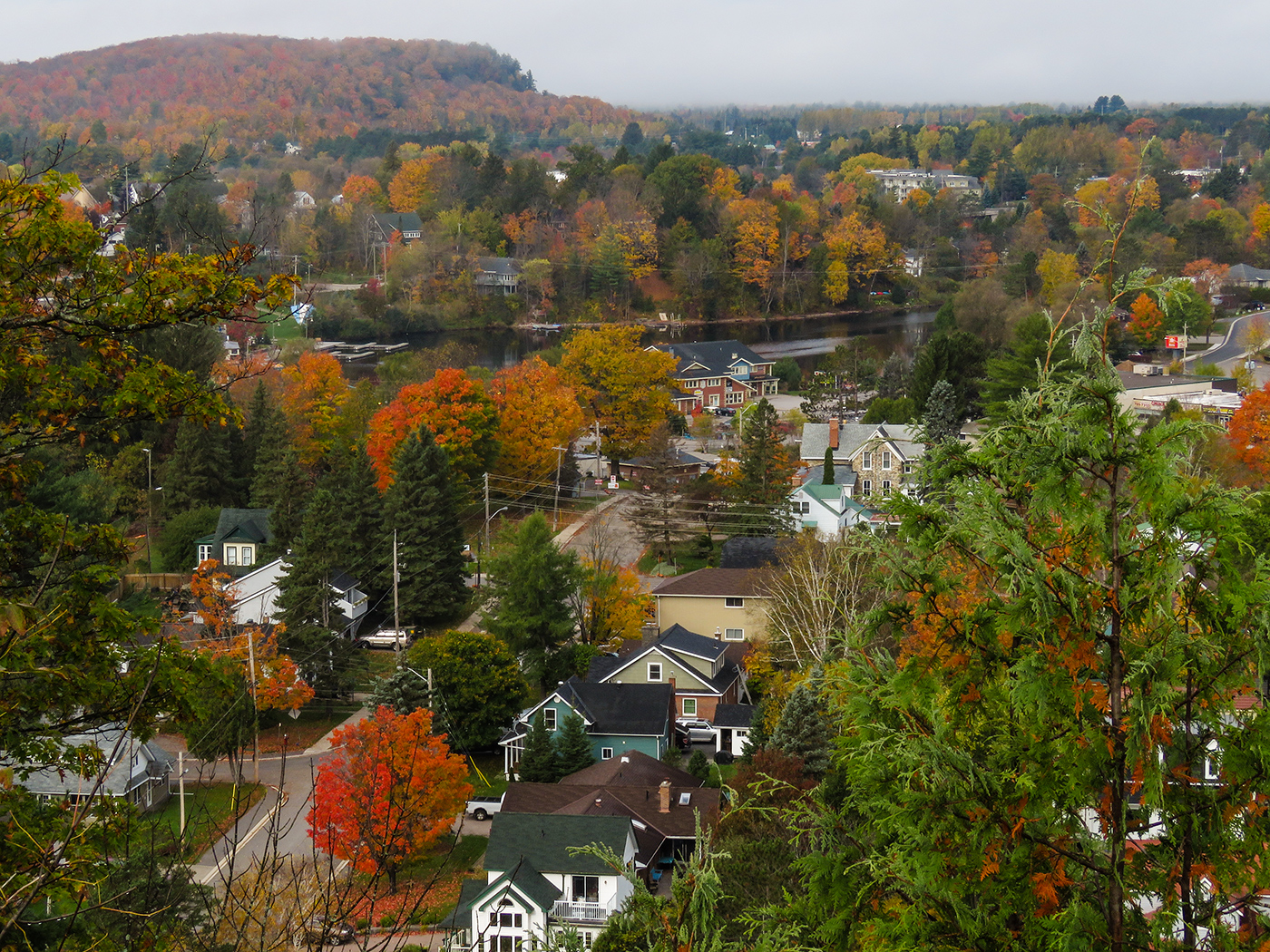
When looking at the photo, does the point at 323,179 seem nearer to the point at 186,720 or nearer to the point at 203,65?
the point at 203,65

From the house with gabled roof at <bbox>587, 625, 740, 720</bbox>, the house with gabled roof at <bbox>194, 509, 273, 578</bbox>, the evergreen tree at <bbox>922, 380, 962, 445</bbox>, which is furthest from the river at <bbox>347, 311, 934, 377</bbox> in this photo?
the house with gabled roof at <bbox>587, 625, 740, 720</bbox>

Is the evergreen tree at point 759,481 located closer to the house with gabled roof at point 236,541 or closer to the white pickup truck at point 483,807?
the house with gabled roof at point 236,541

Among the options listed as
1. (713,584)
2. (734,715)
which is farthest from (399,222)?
(734,715)

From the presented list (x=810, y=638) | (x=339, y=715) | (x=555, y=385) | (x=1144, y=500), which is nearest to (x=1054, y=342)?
(x=1144, y=500)

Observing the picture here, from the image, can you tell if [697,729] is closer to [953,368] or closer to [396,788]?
[396,788]

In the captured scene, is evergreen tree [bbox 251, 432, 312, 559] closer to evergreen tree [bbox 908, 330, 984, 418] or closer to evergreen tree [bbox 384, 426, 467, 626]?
evergreen tree [bbox 384, 426, 467, 626]
